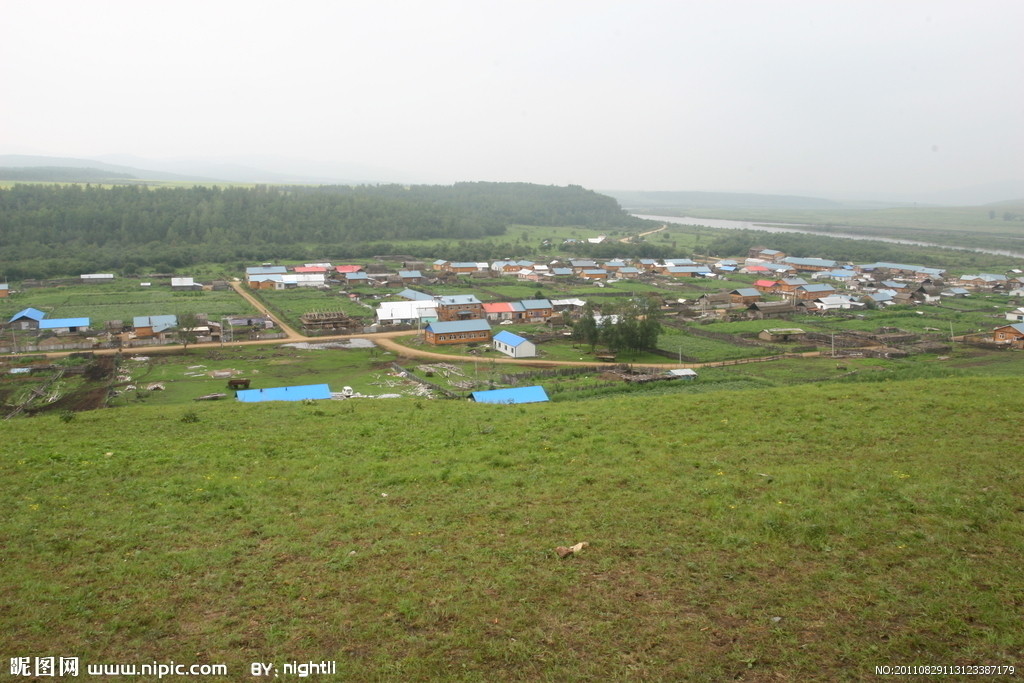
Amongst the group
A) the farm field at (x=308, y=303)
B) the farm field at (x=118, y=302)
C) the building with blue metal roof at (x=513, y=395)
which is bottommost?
the farm field at (x=118, y=302)

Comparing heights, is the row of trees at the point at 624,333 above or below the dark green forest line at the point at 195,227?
below

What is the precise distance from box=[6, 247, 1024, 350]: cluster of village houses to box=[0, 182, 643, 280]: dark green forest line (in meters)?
9.30

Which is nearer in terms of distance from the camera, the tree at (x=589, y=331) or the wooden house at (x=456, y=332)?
the tree at (x=589, y=331)

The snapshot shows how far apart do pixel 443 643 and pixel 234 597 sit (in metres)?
2.10

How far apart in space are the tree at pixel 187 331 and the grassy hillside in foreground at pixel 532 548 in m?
25.7

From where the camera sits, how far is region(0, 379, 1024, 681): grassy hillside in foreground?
16.1ft

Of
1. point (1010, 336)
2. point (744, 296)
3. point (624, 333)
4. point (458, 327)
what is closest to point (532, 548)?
point (624, 333)

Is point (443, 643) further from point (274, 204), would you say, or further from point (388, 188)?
point (388, 188)

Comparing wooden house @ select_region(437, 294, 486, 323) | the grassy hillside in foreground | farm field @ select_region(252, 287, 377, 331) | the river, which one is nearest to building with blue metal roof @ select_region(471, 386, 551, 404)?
the grassy hillside in foreground

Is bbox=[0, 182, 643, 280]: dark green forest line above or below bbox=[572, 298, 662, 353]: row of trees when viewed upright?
above

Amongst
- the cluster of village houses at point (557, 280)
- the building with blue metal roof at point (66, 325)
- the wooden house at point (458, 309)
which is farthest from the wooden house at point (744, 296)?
the building with blue metal roof at point (66, 325)

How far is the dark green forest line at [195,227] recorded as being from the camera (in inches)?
2702

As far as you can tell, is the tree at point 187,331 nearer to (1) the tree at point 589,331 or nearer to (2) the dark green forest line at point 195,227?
(1) the tree at point 589,331

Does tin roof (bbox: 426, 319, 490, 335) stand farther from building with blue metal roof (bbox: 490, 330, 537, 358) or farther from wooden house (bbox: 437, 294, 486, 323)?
wooden house (bbox: 437, 294, 486, 323)
